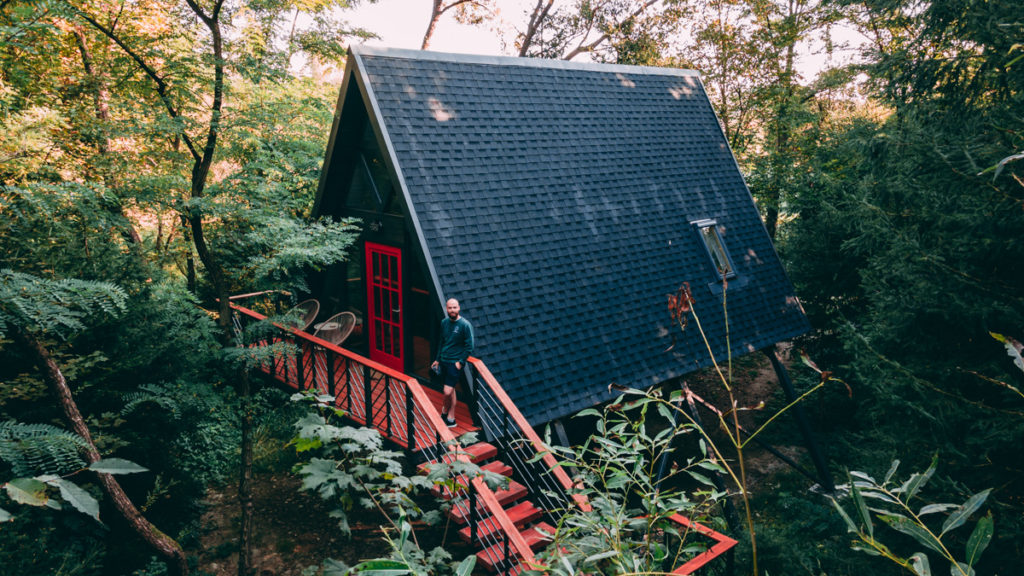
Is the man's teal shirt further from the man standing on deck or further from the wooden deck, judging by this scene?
the wooden deck

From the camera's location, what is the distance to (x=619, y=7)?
2080cm

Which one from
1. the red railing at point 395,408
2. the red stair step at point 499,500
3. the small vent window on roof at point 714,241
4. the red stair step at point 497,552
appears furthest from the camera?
the small vent window on roof at point 714,241

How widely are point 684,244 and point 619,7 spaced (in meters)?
15.8

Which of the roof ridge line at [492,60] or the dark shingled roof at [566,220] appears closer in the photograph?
the dark shingled roof at [566,220]

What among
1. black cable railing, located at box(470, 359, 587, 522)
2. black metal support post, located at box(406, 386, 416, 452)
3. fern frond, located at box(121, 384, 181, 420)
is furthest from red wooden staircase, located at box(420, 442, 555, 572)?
fern frond, located at box(121, 384, 181, 420)

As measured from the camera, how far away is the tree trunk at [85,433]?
497cm

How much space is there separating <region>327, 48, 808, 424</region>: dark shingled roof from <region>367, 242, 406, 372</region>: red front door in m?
1.77

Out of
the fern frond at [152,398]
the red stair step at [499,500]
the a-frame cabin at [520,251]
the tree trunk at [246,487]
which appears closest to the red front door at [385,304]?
the a-frame cabin at [520,251]

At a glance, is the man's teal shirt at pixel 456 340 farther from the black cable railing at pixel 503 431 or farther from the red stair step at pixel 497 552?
the red stair step at pixel 497 552

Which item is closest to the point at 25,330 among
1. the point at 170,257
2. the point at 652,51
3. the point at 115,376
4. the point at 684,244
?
the point at 115,376

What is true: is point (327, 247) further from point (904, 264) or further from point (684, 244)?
point (904, 264)

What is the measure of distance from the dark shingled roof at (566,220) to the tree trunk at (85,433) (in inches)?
154

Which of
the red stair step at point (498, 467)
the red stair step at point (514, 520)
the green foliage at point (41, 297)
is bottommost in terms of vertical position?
the red stair step at point (514, 520)

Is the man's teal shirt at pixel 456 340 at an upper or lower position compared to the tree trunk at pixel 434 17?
lower
